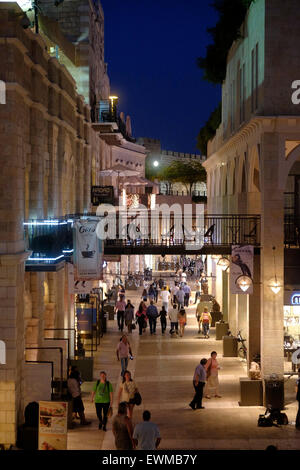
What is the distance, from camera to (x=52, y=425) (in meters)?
14.7

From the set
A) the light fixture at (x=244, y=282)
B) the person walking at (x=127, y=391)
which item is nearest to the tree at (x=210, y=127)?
the light fixture at (x=244, y=282)

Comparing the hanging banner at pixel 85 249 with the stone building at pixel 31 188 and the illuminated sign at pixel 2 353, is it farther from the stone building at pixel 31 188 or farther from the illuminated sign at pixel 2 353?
the illuminated sign at pixel 2 353

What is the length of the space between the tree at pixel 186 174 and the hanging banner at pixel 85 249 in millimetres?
78173

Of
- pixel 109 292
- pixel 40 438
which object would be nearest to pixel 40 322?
pixel 40 438

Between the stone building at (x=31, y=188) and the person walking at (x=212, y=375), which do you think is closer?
the stone building at (x=31, y=188)

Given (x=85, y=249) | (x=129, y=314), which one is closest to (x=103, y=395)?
(x=85, y=249)

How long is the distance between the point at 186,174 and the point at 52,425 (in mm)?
87308

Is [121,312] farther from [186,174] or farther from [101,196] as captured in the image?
[186,174]

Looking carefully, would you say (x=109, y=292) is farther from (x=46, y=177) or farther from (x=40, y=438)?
(x=40, y=438)

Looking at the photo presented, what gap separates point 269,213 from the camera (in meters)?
22.1

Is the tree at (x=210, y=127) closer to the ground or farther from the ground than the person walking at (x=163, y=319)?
farther from the ground

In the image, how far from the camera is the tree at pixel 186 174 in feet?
332
